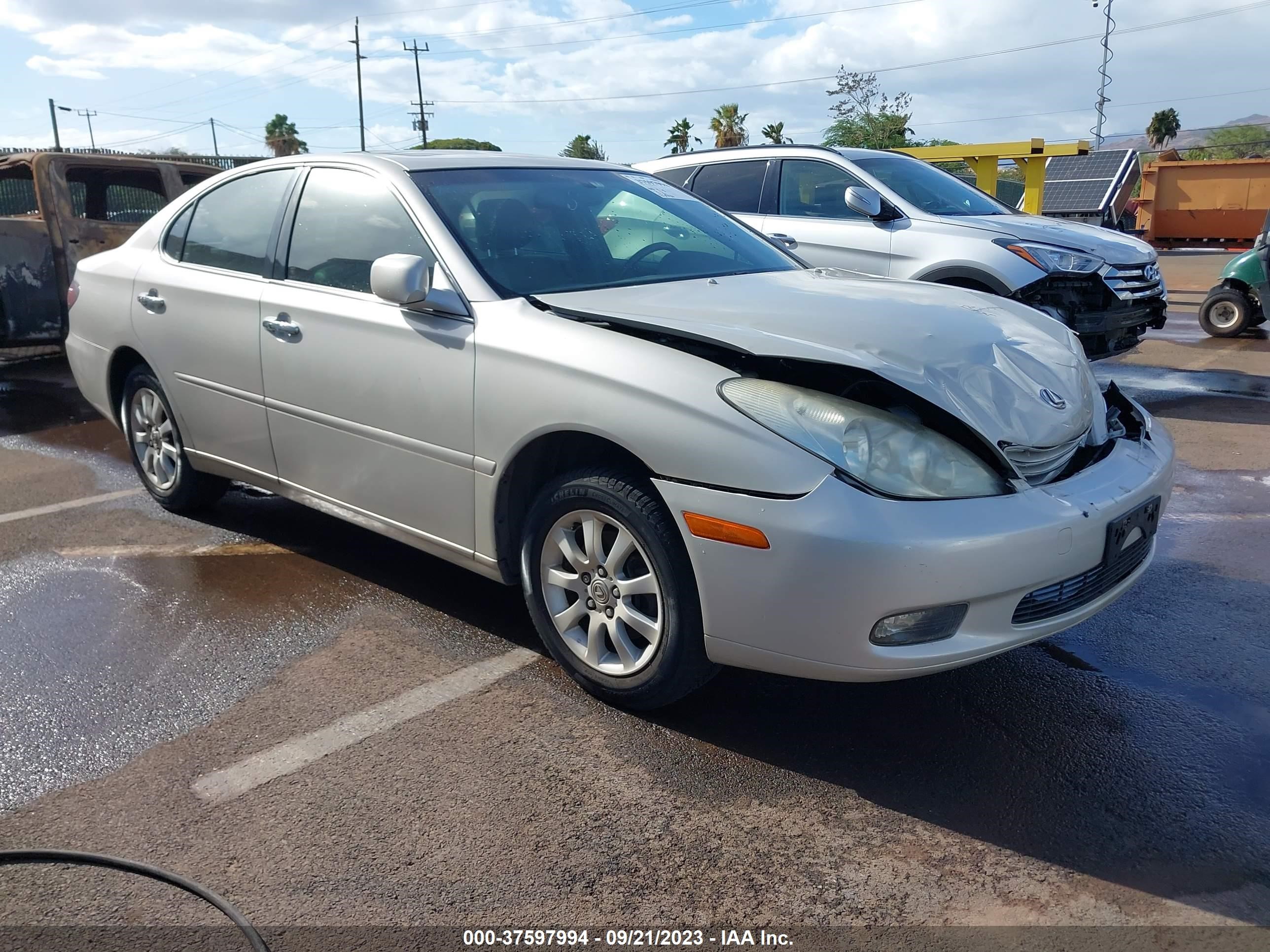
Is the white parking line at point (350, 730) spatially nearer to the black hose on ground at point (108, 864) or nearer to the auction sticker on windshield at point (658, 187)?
the black hose on ground at point (108, 864)

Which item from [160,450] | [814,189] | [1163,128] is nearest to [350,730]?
[160,450]

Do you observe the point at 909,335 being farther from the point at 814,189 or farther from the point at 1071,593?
the point at 814,189

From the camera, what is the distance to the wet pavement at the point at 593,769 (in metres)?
2.45

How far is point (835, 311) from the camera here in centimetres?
334

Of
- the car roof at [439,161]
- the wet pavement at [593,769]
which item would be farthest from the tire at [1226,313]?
the car roof at [439,161]

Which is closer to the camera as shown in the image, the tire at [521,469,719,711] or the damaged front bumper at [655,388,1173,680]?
the damaged front bumper at [655,388,1173,680]

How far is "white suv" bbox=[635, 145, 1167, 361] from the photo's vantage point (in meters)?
7.17

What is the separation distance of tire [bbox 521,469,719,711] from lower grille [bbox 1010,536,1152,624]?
0.88 meters

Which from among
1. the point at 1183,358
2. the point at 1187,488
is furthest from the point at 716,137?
the point at 1187,488

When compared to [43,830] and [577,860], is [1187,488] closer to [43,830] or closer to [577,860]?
[577,860]

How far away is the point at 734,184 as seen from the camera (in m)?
8.48

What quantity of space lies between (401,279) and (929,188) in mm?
5805

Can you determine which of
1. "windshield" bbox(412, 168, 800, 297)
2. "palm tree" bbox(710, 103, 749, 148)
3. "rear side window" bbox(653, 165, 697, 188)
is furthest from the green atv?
"palm tree" bbox(710, 103, 749, 148)

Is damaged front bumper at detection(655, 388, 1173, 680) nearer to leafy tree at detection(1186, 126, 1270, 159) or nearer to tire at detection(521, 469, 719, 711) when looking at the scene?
tire at detection(521, 469, 719, 711)
